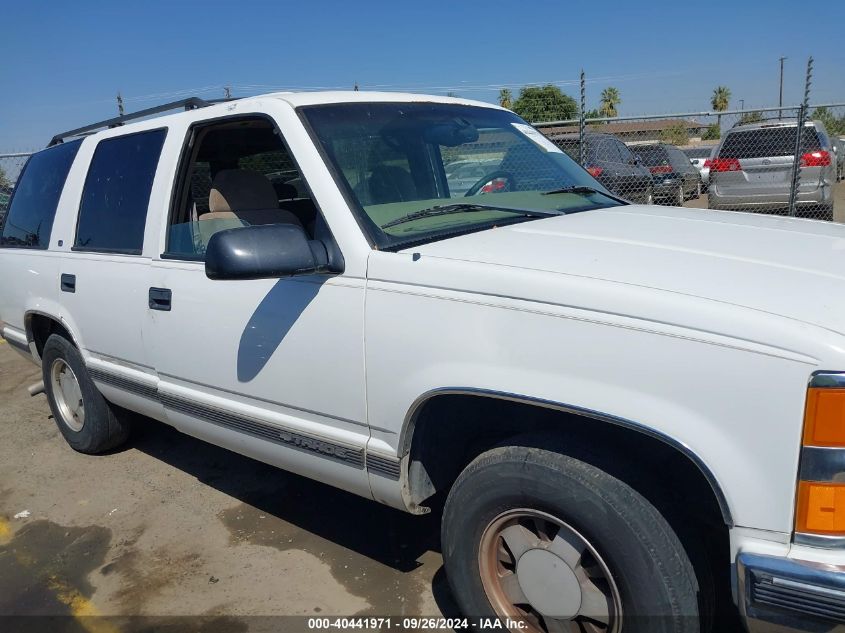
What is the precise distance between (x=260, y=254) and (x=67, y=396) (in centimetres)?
301

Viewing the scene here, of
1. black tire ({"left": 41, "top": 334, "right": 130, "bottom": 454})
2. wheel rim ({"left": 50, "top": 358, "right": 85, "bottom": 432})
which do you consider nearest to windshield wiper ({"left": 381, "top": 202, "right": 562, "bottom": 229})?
black tire ({"left": 41, "top": 334, "right": 130, "bottom": 454})

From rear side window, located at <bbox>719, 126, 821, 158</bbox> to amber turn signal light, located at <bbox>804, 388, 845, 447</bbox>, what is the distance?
9.66m

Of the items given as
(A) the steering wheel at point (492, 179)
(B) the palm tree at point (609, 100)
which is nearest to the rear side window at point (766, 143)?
(A) the steering wheel at point (492, 179)

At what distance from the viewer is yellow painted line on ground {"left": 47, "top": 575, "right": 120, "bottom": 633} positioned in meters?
2.86

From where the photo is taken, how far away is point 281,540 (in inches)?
135

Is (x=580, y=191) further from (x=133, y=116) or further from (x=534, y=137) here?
(x=133, y=116)

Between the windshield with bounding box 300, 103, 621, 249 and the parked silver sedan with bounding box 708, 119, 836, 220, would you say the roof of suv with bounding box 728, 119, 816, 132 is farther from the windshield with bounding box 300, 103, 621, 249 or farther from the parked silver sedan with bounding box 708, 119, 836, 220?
the windshield with bounding box 300, 103, 621, 249

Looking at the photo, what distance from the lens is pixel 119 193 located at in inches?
146

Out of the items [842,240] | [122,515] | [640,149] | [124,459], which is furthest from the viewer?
[640,149]

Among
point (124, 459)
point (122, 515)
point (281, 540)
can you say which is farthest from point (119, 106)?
point (281, 540)

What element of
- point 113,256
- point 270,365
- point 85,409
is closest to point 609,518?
point 270,365

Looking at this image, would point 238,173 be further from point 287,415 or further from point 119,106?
point 119,106

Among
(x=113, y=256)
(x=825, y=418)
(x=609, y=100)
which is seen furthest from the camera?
(x=609, y=100)

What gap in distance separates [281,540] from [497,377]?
6.21ft
